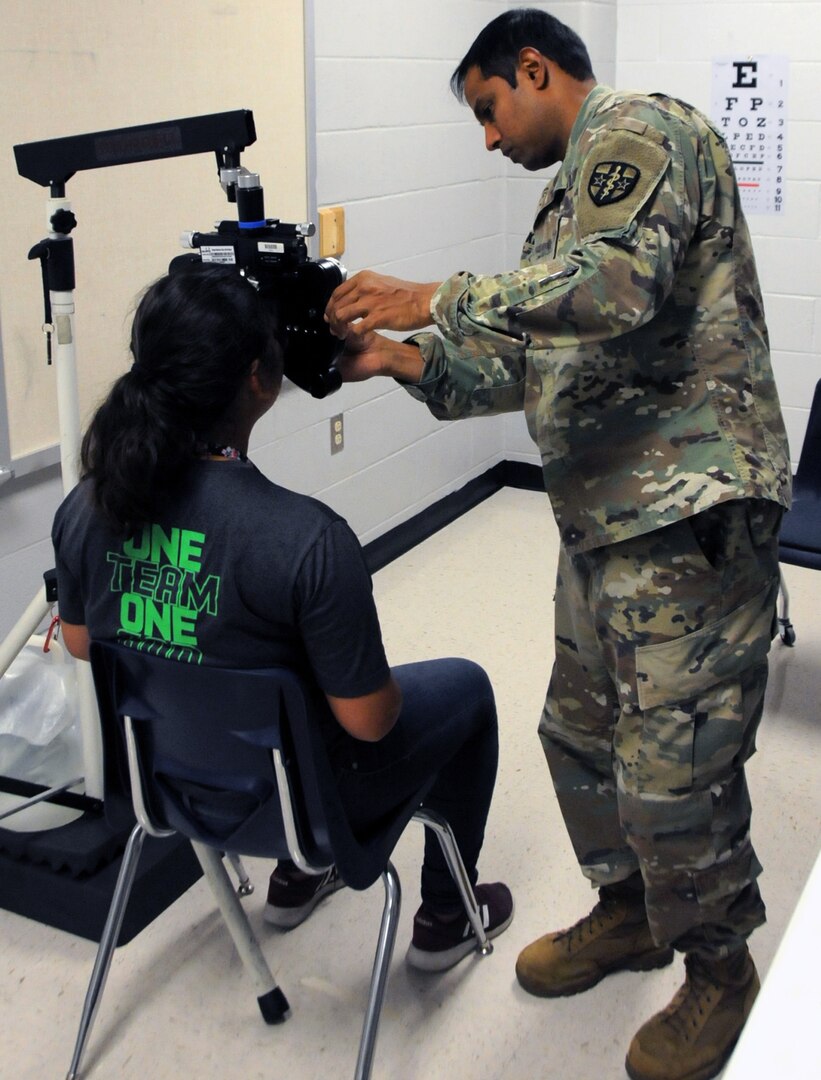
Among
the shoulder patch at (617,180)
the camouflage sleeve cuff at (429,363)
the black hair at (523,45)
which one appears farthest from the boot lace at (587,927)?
the black hair at (523,45)

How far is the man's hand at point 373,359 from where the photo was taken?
170cm

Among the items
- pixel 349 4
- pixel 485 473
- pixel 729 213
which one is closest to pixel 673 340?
pixel 729 213

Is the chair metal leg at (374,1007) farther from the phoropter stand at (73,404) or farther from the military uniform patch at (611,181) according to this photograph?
the military uniform patch at (611,181)

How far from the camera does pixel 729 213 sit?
59.6 inches

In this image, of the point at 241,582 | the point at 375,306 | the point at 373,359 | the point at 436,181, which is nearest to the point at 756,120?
the point at 436,181

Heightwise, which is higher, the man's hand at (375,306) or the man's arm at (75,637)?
the man's hand at (375,306)

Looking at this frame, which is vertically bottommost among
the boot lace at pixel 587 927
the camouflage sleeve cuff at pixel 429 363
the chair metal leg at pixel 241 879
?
the chair metal leg at pixel 241 879

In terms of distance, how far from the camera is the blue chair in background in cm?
268

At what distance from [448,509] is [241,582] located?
8.95 ft

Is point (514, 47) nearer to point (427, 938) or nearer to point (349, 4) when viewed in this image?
point (427, 938)

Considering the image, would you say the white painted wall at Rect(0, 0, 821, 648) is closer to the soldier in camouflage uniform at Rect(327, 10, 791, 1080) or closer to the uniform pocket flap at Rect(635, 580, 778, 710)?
the soldier in camouflage uniform at Rect(327, 10, 791, 1080)

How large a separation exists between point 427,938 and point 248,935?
31 centimetres

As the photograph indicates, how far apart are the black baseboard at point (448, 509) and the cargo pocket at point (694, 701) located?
1.82 metres

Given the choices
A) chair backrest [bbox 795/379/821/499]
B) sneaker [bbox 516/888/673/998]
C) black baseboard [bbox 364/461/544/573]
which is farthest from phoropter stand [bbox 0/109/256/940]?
chair backrest [bbox 795/379/821/499]
